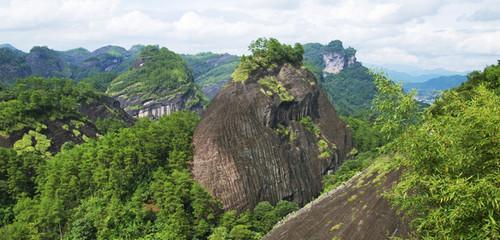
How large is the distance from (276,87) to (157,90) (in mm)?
75355

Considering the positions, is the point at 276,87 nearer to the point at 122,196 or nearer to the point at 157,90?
the point at 122,196

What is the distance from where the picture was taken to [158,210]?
35219mm

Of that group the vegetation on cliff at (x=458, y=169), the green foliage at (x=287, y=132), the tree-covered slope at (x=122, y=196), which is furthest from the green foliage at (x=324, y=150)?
the vegetation on cliff at (x=458, y=169)

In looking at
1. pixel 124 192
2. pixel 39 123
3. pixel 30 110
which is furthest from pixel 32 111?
pixel 124 192

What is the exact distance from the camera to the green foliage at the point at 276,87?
46.7 m

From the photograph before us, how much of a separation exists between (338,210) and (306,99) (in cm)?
2589

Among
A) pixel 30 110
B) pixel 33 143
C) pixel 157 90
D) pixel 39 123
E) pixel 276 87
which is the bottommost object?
pixel 33 143

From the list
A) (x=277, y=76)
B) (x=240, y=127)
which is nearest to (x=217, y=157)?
(x=240, y=127)

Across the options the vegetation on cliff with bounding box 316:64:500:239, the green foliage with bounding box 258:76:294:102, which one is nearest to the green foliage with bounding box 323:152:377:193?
the green foliage with bounding box 258:76:294:102

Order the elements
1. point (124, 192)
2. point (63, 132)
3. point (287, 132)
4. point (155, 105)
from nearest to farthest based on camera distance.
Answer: point (124, 192) → point (287, 132) → point (63, 132) → point (155, 105)

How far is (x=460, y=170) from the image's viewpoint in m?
9.59

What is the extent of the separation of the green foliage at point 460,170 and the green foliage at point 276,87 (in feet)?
118

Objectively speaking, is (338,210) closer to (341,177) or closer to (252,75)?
(341,177)

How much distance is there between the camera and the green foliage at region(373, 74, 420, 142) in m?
12.1
